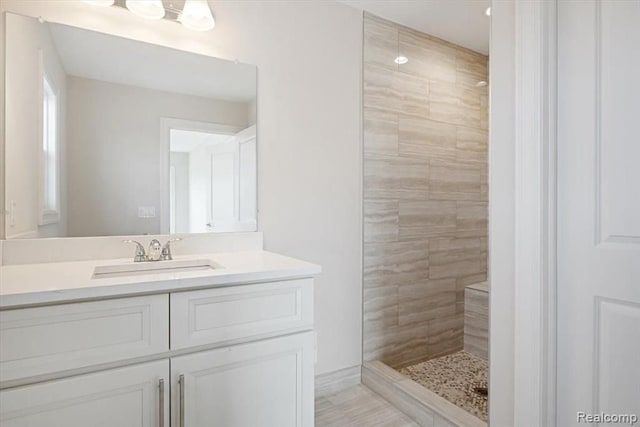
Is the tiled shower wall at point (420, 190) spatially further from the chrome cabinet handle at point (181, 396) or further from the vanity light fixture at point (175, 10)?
the chrome cabinet handle at point (181, 396)

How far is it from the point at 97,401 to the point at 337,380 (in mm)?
1441

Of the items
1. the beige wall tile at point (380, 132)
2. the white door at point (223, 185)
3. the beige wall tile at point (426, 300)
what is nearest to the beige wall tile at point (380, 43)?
the beige wall tile at point (380, 132)

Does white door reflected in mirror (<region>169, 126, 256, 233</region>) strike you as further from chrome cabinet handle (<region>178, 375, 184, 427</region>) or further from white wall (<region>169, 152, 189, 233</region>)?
chrome cabinet handle (<region>178, 375, 184, 427</region>)

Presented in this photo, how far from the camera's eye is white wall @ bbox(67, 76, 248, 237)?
5.12ft

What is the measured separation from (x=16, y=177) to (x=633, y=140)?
7.17 feet

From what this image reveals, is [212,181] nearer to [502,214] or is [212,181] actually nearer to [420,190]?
[502,214]

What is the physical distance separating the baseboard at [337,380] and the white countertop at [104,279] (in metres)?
1.00

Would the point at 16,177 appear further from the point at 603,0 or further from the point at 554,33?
the point at 603,0

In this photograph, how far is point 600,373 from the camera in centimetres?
119

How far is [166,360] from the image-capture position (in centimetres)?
114

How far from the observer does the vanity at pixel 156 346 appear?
0.98 metres

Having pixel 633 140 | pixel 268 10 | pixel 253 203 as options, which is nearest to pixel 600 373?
pixel 633 140

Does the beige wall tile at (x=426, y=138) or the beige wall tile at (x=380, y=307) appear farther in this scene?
the beige wall tile at (x=426, y=138)

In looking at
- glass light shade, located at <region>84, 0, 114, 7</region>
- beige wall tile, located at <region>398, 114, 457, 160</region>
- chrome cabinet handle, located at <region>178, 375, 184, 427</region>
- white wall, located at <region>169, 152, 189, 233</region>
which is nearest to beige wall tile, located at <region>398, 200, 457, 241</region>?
beige wall tile, located at <region>398, 114, 457, 160</region>
